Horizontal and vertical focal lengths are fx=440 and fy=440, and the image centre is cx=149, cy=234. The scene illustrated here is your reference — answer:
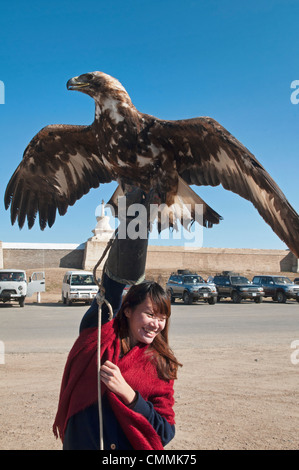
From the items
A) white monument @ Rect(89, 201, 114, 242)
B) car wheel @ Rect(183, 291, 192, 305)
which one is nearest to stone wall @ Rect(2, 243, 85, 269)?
white monument @ Rect(89, 201, 114, 242)

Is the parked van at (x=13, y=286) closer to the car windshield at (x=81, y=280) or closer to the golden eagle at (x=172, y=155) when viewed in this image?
the car windshield at (x=81, y=280)

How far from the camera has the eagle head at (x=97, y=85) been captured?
2.21 metres

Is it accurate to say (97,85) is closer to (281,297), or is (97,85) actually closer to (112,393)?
(112,393)

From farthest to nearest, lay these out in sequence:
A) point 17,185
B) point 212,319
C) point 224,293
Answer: point 224,293, point 212,319, point 17,185

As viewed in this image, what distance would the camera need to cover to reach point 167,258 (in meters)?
52.6

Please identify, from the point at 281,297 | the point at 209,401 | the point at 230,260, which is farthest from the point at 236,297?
the point at 230,260

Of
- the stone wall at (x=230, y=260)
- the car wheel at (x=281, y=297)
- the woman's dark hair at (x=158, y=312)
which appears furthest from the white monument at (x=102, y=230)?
the woman's dark hair at (x=158, y=312)

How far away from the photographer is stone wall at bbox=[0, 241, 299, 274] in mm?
50969

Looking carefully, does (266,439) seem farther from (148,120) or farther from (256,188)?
(148,120)

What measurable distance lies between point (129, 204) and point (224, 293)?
79.3 feet

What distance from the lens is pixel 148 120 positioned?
2229 millimetres

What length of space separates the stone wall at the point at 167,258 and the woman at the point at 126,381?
153ft

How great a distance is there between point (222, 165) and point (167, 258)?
50457mm
